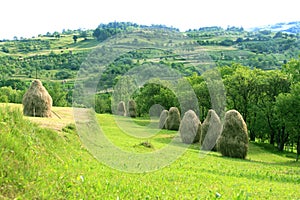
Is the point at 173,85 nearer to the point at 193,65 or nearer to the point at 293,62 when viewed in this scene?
the point at 293,62

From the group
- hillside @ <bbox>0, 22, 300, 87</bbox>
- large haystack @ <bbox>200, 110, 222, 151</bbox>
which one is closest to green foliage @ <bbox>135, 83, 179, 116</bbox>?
hillside @ <bbox>0, 22, 300, 87</bbox>

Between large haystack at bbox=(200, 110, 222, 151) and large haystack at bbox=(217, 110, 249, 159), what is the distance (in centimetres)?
402

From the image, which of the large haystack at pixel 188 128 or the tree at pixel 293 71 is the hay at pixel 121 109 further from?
the tree at pixel 293 71

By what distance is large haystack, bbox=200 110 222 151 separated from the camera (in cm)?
3624

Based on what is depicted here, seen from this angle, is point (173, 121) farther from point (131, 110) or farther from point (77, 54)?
point (77, 54)

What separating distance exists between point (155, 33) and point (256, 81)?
886 inches

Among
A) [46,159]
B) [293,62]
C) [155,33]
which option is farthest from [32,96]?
[293,62]

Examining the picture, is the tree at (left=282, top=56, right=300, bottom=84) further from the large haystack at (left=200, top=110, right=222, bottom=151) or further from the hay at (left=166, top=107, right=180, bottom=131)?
the large haystack at (left=200, top=110, right=222, bottom=151)

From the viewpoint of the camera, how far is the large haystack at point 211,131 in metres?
36.2

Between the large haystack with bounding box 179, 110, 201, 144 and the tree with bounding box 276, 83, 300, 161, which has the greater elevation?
the tree with bounding box 276, 83, 300, 161

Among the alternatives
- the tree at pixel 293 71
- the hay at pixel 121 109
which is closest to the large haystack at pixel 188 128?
the tree at pixel 293 71

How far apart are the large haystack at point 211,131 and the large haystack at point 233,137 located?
13.2ft

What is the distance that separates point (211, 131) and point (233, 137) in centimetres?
466

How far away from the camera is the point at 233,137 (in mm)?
31938
